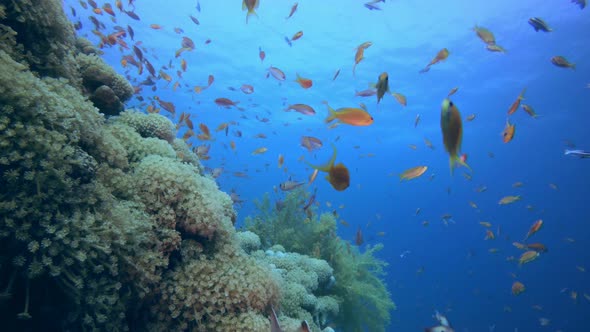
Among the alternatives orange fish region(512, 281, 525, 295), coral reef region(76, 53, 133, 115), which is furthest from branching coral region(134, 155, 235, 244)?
orange fish region(512, 281, 525, 295)

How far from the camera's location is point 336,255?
8359 millimetres

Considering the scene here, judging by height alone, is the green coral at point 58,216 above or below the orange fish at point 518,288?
above

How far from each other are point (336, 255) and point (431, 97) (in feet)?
102

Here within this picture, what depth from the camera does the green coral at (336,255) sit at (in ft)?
26.1

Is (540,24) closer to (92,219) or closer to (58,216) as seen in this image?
(92,219)

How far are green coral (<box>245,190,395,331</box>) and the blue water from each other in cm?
176

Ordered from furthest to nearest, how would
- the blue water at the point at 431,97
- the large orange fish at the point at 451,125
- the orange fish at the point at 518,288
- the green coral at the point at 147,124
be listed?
the blue water at the point at 431,97
the orange fish at the point at 518,288
the green coral at the point at 147,124
the large orange fish at the point at 451,125

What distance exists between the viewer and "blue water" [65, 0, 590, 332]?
21.9 meters

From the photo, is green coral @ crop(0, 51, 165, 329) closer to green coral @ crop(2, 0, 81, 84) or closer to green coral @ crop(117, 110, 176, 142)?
green coral @ crop(2, 0, 81, 84)

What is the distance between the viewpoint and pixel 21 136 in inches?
86.5

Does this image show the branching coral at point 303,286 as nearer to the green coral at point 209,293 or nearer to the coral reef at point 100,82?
the green coral at point 209,293

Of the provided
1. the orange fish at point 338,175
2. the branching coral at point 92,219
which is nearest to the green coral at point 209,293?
the branching coral at point 92,219

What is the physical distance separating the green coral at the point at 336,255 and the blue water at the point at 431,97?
1.76m

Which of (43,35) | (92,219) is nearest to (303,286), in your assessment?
(92,219)
